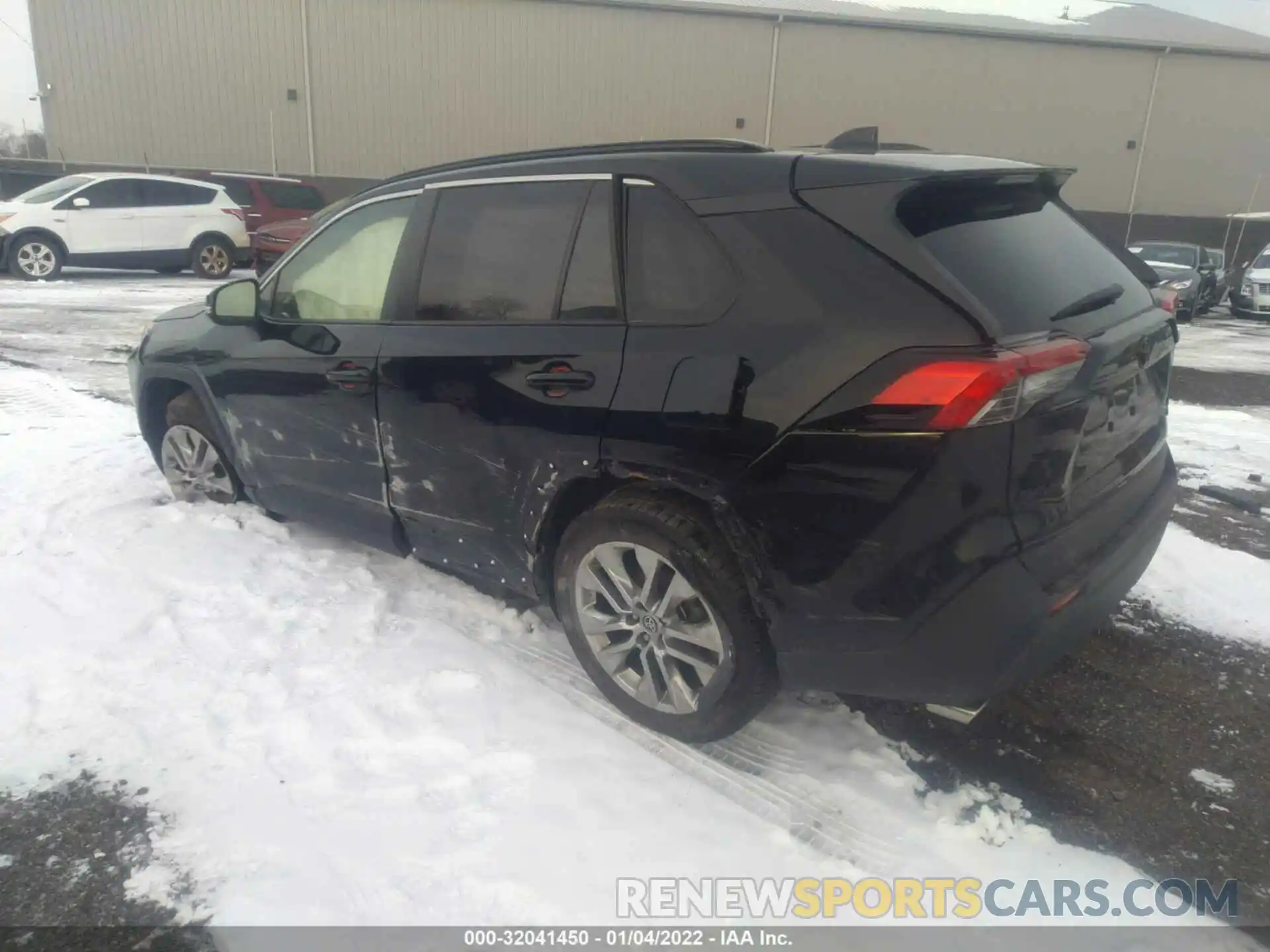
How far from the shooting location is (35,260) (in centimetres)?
1369

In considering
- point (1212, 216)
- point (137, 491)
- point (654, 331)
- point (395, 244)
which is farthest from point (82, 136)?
point (1212, 216)

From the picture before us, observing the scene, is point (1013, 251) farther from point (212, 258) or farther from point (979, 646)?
point (212, 258)

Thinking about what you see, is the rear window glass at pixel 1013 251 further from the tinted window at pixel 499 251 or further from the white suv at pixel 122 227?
the white suv at pixel 122 227

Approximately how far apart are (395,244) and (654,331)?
138 cm

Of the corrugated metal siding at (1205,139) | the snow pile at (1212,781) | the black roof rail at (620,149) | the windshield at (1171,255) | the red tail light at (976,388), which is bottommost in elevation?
the snow pile at (1212,781)

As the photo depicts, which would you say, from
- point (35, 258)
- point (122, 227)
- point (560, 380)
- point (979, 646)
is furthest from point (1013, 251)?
point (35, 258)

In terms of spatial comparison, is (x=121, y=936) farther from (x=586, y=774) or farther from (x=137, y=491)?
(x=137, y=491)

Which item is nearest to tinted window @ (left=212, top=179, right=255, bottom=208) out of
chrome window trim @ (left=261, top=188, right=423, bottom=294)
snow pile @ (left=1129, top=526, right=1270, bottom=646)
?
chrome window trim @ (left=261, top=188, right=423, bottom=294)

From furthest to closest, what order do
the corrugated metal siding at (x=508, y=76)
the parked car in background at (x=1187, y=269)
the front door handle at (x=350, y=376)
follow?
the corrugated metal siding at (x=508, y=76) → the parked car in background at (x=1187, y=269) → the front door handle at (x=350, y=376)

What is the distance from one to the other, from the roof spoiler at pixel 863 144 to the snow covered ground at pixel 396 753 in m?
1.90

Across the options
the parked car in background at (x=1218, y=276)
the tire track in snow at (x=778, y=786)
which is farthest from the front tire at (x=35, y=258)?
the parked car in background at (x=1218, y=276)

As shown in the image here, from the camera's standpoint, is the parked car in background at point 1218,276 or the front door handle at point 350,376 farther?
the parked car in background at point 1218,276

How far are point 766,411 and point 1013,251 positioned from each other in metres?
0.86

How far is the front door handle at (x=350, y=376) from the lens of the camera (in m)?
3.32
